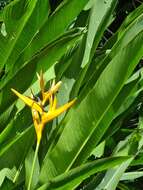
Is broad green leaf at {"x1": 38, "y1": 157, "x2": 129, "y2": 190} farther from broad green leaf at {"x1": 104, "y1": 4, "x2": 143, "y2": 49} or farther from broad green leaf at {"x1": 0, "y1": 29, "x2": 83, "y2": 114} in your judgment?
broad green leaf at {"x1": 104, "y1": 4, "x2": 143, "y2": 49}

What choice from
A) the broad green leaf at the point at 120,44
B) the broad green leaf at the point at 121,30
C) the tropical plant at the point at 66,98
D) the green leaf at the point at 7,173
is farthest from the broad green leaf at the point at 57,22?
the green leaf at the point at 7,173

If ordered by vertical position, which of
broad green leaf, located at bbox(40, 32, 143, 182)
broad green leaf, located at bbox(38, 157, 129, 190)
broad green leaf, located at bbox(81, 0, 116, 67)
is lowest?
broad green leaf, located at bbox(38, 157, 129, 190)

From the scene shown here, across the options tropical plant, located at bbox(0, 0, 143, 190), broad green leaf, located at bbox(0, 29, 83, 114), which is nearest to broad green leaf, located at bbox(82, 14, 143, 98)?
tropical plant, located at bbox(0, 0, 143, 190)

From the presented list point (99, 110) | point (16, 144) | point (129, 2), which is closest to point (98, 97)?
point (99, 110)

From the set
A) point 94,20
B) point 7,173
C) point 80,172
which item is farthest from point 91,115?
point 94,20

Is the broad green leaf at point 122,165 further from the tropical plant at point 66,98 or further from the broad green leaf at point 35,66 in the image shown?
the broad green leaf at point 35,66

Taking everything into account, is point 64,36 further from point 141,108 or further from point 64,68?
point 141,108

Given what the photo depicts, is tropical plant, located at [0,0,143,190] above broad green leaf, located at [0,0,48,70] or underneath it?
underneath
